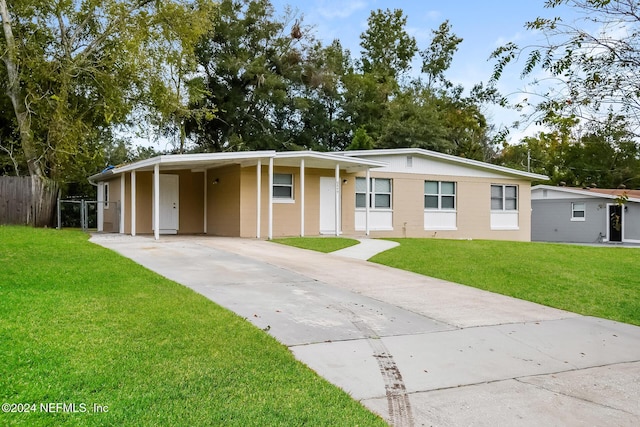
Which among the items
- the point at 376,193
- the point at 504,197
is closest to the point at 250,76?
the point at 376,193

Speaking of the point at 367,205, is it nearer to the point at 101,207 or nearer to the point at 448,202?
the point at 448,202

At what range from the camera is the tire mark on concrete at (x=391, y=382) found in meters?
3.66

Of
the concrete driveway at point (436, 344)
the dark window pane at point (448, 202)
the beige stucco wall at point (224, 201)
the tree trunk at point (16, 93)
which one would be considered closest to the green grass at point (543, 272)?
the concrete driveway at point (436, 344)

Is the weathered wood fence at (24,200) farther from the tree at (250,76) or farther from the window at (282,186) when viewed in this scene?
the tree at (250,76)

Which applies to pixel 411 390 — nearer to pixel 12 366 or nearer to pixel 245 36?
pixel 12 366

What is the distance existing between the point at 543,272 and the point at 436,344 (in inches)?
231

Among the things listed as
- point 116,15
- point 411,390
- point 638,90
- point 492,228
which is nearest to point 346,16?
point 116,15

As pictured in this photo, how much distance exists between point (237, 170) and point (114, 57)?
660 cm

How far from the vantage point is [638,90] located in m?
4.84

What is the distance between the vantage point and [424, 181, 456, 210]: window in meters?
20.2

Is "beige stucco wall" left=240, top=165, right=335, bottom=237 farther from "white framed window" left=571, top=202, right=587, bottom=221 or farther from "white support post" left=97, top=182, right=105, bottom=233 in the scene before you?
"white framed window" left=571, top=202, right=587, bottom=221

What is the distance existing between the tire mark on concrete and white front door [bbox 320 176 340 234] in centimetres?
1192

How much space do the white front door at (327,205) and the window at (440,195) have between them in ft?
13.4

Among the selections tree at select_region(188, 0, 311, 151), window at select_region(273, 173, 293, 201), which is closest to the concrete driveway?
window at select_region(273, 173, 293, 201)
